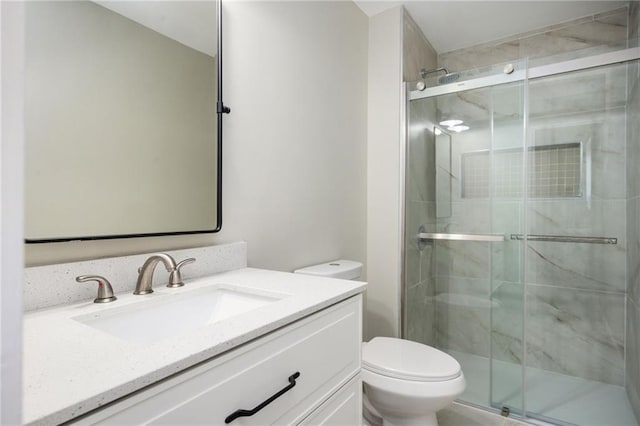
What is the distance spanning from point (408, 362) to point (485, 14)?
222 cm

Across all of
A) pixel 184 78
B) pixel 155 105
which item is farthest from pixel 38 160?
pixel 184 78

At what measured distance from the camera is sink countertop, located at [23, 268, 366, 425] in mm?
427

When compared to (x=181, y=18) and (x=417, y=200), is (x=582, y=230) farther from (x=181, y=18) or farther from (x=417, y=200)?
(x=181, y=18)

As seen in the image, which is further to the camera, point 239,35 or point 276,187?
point 276,187

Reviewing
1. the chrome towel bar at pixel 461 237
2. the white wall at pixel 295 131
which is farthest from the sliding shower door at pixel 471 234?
the white wall at pixel 295 131

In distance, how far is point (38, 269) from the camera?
805 mm

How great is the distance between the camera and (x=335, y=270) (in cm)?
165

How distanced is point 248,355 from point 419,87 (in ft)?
6.56

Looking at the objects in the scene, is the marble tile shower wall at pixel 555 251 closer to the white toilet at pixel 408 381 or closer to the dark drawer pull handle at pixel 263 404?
the white toilet at pixel 408 381

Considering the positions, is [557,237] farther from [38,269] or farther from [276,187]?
[38,269]

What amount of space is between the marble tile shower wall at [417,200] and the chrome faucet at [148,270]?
157 centimetres

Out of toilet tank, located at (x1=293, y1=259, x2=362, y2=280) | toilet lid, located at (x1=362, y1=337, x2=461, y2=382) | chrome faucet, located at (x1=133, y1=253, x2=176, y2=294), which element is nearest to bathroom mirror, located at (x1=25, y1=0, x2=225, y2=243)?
chrome faucet, located at (x1=133, y1=253, x2=176, y2=294)

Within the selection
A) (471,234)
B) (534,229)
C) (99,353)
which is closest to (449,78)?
(471,234)

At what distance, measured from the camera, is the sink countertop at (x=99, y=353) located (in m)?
0.43
